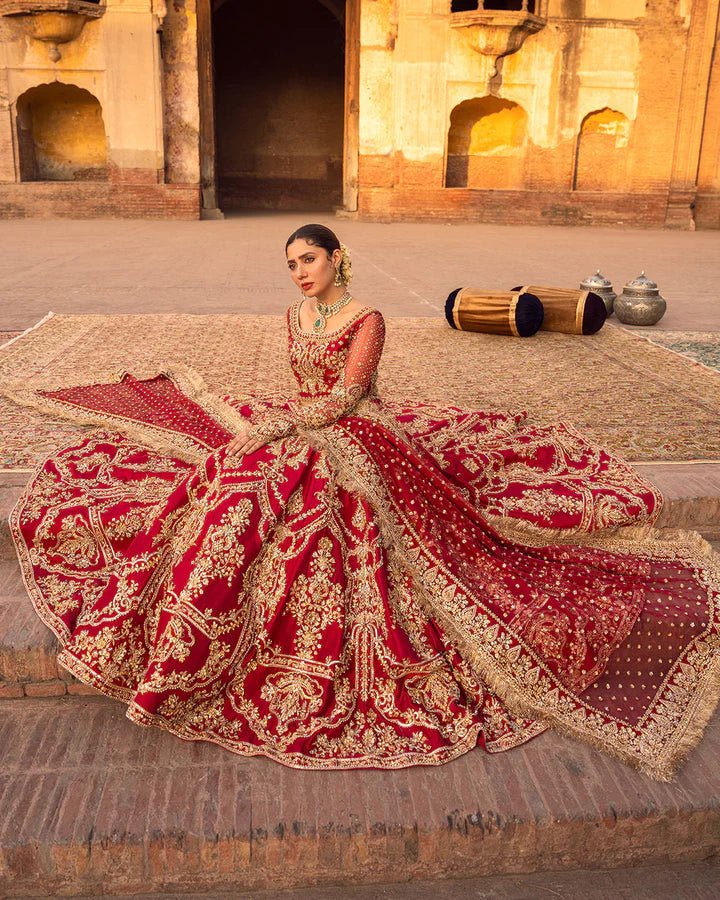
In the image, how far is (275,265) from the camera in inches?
398

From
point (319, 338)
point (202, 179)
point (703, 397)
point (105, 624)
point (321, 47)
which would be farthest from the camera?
point (321, 47)

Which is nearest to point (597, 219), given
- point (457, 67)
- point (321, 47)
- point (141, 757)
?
point (457, 67)

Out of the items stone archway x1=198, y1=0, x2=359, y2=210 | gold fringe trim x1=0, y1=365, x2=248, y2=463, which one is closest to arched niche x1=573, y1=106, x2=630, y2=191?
stone archway x1=198, y1=0, x2=359, y2=210

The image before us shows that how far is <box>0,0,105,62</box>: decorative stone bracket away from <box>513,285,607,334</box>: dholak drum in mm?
13489

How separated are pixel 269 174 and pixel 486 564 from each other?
23166 mm

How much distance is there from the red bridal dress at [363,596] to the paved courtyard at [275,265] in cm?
430

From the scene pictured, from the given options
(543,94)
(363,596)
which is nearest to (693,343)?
(363,596)

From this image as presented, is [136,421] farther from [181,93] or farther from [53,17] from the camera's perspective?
[53,17]

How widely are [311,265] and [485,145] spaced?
59.5 feet

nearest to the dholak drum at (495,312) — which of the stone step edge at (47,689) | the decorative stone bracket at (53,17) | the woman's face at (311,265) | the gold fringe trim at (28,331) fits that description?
the gold fringe trim at (28,331)

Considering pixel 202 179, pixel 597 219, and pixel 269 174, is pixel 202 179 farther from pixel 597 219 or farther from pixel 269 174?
pixel 597 219

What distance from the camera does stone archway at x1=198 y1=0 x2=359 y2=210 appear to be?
23.2 m

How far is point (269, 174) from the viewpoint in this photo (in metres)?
23.9

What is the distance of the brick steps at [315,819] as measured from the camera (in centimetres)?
179
